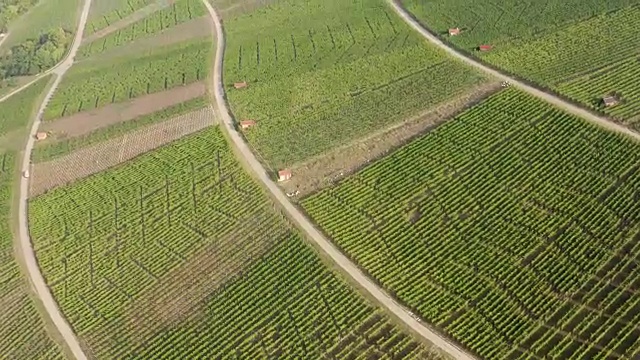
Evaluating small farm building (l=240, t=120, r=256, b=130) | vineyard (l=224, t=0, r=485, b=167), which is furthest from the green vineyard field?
small farm building (l=240, t=120, r=256, b=130)

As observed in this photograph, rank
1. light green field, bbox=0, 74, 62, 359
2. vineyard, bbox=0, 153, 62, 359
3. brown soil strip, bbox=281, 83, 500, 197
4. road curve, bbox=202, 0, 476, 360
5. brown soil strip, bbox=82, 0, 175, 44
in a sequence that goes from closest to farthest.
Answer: road curve, bbox=202, 0, 476, 360 < vineyard, bbox=0, 153, 62, 359 < light green field, bbox=0, 74, 62, 359 < brown soil strip, bbox=281, 83, 500, 197 < brown soil strip, bbox=82, 0, 175, 44

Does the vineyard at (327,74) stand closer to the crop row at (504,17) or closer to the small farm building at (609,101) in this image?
the crop row at (504,17)

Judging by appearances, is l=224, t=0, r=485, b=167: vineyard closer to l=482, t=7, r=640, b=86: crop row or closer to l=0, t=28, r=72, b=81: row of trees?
l=482, t=7, r=640, b=86: crop row

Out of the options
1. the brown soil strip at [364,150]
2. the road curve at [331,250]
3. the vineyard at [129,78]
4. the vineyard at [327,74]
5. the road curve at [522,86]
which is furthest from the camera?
the vineyard at [129,78]

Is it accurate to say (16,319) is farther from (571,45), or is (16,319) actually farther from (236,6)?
(571,45)

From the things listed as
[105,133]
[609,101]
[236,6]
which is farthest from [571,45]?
[105,133]

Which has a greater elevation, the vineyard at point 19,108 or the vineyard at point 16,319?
the vineyard at point 19,108

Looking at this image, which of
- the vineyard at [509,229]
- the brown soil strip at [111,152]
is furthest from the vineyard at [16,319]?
the vineyard at [509,229]
